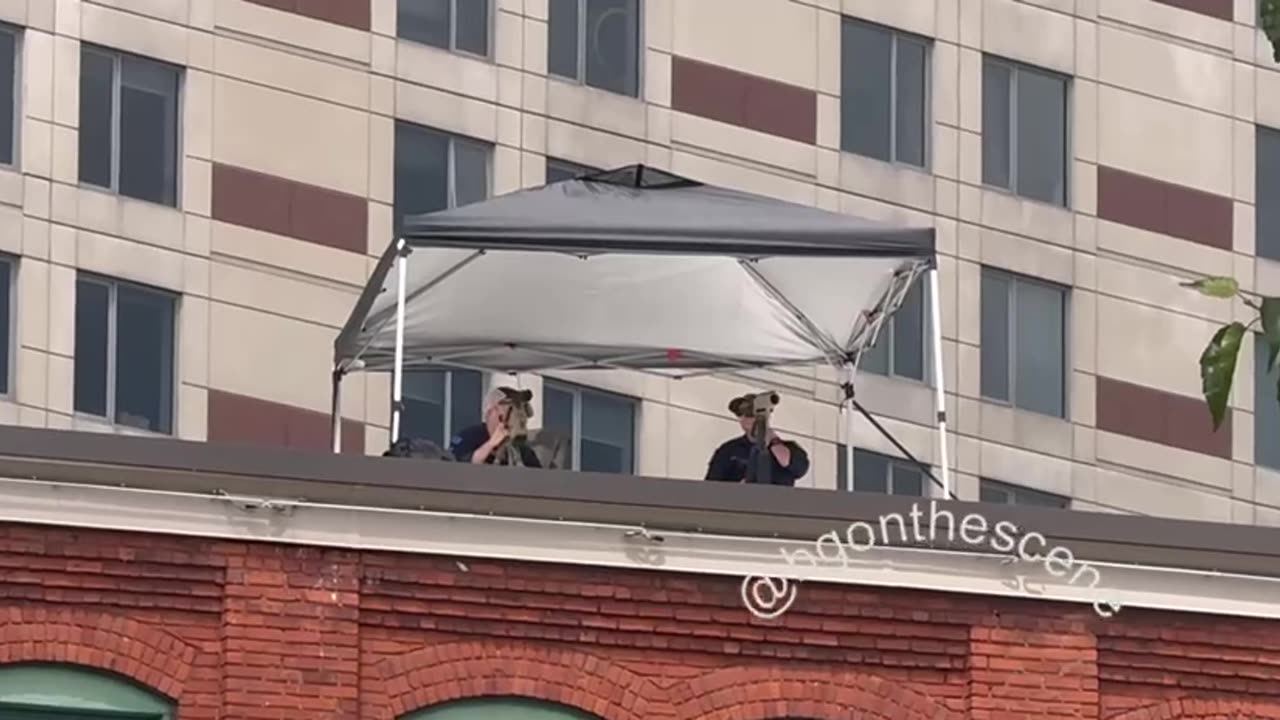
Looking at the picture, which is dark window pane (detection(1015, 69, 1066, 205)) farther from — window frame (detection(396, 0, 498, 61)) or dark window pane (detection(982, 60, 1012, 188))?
window frame (detection(396, 0, 498, 61))

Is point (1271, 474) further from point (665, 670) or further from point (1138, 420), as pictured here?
point (665, 670)

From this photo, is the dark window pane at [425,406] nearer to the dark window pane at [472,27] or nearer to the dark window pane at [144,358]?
the dark window pane at [144,358]

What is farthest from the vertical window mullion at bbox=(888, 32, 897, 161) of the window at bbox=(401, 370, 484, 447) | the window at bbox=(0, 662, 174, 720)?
the window at bbox=(0, 662, 174, 720)

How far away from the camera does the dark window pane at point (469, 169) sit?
2066 inches

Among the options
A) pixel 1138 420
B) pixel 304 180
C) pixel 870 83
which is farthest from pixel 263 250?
pixel 1138 420

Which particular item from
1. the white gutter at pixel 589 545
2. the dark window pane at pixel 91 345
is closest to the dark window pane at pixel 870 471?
the dark window pane at pixel 91 345

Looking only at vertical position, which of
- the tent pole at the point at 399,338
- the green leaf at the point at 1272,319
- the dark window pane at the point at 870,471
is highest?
the dark window pane at the point at 870,471

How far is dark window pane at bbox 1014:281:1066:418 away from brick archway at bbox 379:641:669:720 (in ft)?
95.8

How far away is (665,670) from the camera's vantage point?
91.8 feet

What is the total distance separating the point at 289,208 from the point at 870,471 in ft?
24.0

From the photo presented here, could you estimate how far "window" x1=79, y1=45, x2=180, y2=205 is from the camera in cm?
5025

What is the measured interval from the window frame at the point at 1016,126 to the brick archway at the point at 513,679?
29.0 m

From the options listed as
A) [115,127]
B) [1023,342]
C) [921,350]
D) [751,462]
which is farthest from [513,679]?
[1023,342]

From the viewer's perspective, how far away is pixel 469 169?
52.6 metres
